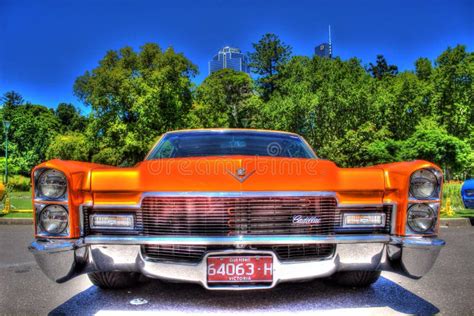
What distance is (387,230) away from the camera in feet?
9.80

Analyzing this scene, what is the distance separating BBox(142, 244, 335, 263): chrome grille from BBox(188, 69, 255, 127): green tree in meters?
27.1

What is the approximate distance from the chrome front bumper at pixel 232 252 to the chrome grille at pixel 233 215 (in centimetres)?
8

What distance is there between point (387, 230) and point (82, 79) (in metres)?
45.1

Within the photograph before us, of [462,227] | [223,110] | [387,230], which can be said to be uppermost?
[223,110]

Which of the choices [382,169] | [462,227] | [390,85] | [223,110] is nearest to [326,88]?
[390,85]

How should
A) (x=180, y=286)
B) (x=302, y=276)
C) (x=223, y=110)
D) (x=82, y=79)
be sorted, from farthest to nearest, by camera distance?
(x=82, y=79) → (x=223, y=110) → (x=180, y=286) → (x=302, y=276)

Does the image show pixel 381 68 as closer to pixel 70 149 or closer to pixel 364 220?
pixel 70 149

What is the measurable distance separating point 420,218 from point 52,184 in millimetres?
2594

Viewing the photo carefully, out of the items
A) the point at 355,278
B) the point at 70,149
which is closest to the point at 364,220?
the point at 355,278

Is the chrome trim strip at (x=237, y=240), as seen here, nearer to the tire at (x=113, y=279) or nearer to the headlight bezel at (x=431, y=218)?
the headlight bezel at (x=431, y=218)

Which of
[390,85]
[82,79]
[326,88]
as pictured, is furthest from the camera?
[82,79]

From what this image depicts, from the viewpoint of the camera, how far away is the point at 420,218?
2.96 m

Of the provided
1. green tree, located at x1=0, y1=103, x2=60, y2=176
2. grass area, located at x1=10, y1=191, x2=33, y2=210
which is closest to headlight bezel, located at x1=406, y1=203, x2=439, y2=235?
grass area, located at x1=10, y1=191, x2=33, y2=210

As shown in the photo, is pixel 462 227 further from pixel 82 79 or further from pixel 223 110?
pixel 82 79
